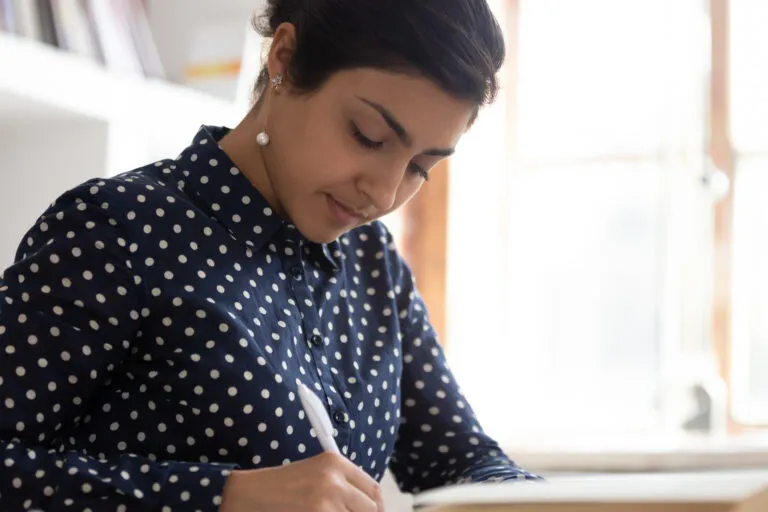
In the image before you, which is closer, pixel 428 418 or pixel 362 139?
pixel 362 139

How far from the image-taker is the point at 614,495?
589 millimetres

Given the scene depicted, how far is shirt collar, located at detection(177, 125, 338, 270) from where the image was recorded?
1017 mm

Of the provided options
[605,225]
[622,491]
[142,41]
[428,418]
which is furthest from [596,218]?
[622,491]

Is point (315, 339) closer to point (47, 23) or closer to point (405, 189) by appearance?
point (405, 189)

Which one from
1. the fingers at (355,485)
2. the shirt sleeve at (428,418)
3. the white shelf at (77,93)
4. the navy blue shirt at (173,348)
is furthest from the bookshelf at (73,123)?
the fingers at (355,485)

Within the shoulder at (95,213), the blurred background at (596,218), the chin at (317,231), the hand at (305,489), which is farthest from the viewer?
the blurred background at (596,218)

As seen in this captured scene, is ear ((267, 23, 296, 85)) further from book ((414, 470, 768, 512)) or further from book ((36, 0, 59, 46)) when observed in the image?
book ((36, 0, 59, 46))

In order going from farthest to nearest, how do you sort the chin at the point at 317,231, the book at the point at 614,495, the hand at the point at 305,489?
the chin at the point at 317,231
the hand at the point at 305,489
the book at the point at 614,495

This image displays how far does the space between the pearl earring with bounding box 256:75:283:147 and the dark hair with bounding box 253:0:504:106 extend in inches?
0.8

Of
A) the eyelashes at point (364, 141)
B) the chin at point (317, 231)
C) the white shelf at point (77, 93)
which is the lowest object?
the chin at point (317, 231)

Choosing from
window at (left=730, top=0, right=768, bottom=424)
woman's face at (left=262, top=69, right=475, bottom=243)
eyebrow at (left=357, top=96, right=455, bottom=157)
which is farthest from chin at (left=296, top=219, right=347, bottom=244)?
window at (left=730, top=0, right=768, bottom=424)

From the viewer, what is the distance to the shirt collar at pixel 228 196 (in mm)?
1017

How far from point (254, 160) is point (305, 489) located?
399 millimetres

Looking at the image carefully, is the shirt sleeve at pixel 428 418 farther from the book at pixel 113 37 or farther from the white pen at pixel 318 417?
the book at pixel 113 37
